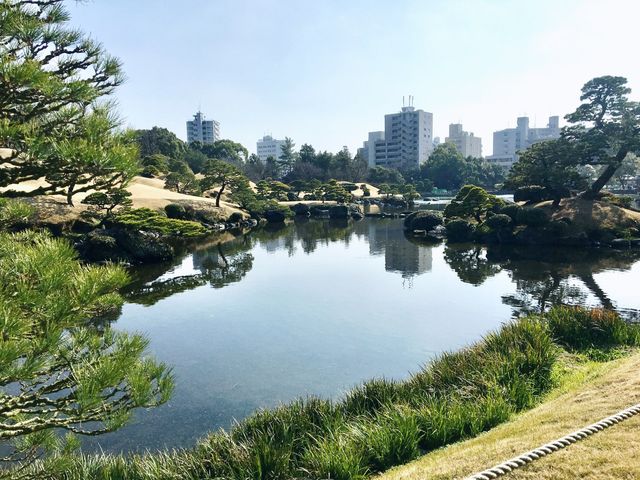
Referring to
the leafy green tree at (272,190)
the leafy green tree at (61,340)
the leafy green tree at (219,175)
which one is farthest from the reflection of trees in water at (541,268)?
the leafy green tree at (272,190)

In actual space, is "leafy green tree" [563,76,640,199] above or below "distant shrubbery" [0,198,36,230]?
above

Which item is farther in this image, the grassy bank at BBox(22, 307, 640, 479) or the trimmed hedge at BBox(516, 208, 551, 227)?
the trimmed hedge at BBox(516, 208, 551, 227)

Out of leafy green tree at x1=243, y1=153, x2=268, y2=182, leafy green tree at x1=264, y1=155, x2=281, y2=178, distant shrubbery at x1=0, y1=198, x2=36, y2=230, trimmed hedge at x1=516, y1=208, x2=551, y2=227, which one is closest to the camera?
distant shrubbery at x1=0, y1=198, x2=36, y2=230

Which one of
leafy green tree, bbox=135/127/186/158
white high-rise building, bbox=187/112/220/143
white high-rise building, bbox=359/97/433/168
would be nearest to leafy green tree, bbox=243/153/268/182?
leafy green tree, bbox=135/127/186/158

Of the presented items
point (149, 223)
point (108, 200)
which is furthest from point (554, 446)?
point (149, 223)

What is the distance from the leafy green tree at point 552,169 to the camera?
28062mm

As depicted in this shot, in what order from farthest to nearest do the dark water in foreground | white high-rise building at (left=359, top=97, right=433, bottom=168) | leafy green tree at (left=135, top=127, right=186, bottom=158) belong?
white high-rise building at (left=359, top=97, right=433, bottom=168)
leafy green tree at (left=135, top=127, right=186, bottom=158)
the dark water in foreground

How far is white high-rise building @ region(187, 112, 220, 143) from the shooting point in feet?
451

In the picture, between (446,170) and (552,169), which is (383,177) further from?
(552,169)

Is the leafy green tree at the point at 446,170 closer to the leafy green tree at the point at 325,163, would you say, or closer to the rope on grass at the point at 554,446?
the leafy green tree at the point at 325,163

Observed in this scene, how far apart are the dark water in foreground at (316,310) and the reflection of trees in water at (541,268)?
0.21 feet

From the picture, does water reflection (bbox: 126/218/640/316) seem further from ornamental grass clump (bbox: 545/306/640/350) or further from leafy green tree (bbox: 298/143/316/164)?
leafy green tree (bbox: 298/143/316/164)

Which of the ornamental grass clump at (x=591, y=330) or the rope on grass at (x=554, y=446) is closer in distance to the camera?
the rope on grass at (x=554, y=446)

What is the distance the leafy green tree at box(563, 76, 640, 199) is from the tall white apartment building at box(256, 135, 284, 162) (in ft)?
500
